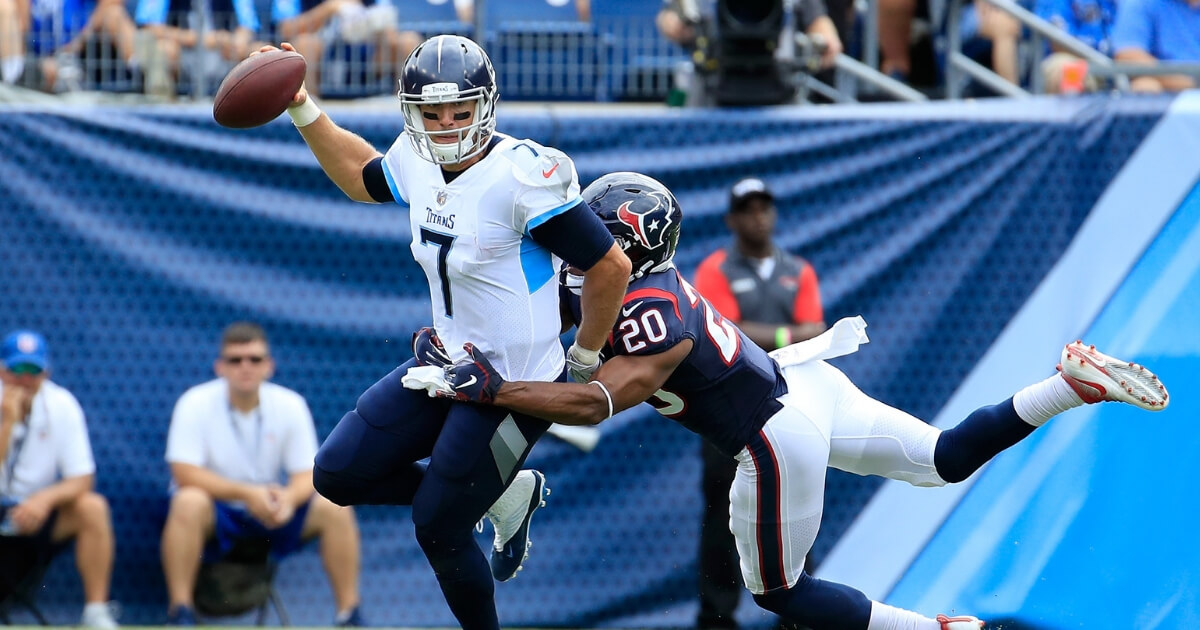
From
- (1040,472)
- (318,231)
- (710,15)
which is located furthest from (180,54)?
(1040,472)

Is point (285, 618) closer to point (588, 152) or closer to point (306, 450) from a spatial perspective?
point (306, 450)

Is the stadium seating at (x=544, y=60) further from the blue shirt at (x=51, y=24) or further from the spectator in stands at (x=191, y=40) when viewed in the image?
the blue shirt at (x=51, y=24)

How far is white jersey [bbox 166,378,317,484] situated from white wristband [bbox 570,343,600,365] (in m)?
2.80

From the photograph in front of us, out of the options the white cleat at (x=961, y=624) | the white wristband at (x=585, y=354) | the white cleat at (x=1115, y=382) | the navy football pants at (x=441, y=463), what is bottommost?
the white cleat at (x=961, y=624)

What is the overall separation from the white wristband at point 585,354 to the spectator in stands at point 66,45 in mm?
3729

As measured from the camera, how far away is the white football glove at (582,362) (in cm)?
430

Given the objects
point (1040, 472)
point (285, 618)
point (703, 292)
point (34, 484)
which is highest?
point (703, 292)

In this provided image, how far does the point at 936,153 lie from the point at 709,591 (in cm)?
231

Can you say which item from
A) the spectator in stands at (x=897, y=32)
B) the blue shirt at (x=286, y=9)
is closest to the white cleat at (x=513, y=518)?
the blue shirt at (x=286, y=9)

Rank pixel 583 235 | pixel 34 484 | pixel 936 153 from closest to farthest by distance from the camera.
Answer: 1. pixel 583 235
2. pixel 34 484
3. pixel 936 153

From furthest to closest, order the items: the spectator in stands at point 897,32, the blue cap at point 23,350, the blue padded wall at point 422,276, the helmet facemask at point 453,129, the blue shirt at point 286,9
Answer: the spectator in stands at point 897,32 → the blue shirt at point 286,9 → the blue padded wall at point 422,276 → the blue cap at point 23,350 → the helmet facemask at point 453,129

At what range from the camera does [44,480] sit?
6.72 metres

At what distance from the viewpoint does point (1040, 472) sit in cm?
625

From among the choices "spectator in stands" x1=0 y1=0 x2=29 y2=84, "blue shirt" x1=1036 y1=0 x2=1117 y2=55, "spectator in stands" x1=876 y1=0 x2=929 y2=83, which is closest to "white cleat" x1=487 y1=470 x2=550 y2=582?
"spectator in stands" x1=0 y1=0 x2=29 y2=84
